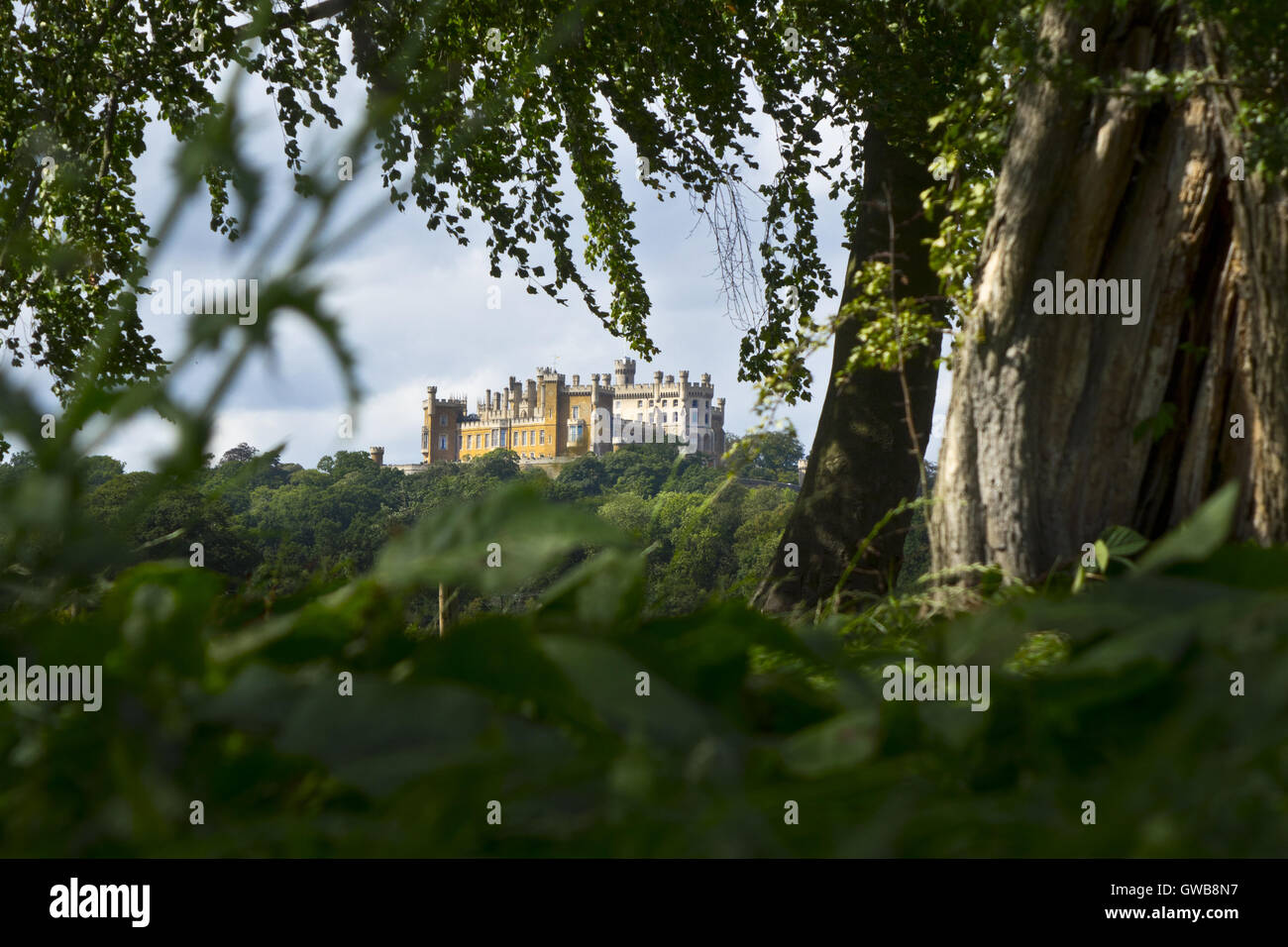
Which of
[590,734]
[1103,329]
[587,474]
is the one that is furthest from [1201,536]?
[587,474]

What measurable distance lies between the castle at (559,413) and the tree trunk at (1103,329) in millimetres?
64857

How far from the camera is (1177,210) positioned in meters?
2.19

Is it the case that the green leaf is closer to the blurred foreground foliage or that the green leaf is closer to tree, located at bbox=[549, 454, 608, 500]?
the blurred foreground foliage

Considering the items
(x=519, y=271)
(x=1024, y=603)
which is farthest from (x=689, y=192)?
(x=1024, y=603)

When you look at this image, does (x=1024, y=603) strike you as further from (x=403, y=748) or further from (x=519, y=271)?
(x=519, y=271)

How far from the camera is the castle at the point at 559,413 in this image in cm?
7144

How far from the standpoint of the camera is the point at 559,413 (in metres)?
73.7

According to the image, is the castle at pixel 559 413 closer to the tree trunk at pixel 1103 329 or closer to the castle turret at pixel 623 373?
the castle turret at pixel 623 373

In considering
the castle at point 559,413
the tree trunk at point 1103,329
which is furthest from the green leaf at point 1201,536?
the castle at point 559,413

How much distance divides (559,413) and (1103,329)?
71.9 meters

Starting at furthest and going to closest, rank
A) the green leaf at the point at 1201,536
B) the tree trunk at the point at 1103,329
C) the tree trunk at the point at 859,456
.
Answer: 1. the tree trunk at the point at 859,456
2. the tree trunk at the point at 1103,329
3. the green leaf at the point at 1201,536

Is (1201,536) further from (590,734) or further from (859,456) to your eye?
(859,456)


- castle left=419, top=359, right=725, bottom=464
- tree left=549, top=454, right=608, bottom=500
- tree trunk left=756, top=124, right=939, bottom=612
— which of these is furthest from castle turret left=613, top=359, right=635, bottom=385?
tree trunk left=756, top=124, right=939, bottom=612

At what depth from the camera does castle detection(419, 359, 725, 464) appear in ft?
234
